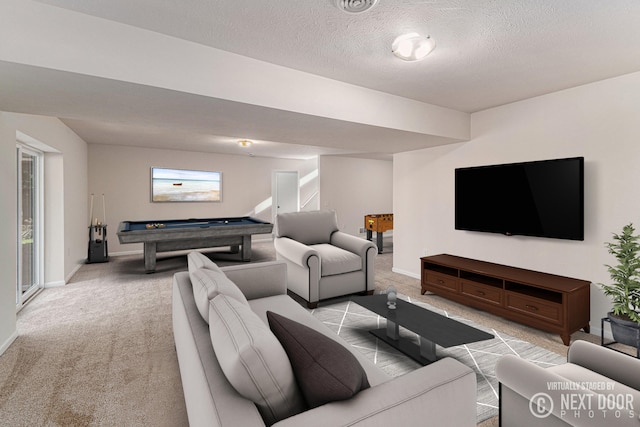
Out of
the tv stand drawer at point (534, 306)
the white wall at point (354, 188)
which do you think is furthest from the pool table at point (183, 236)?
the tv stand drawer at point (534, 306)

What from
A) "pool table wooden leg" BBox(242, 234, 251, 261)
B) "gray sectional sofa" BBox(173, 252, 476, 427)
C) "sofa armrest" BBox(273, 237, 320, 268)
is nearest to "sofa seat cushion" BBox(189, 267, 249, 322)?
"gray sectional sofa" BBox(173, 252, 476, 427)

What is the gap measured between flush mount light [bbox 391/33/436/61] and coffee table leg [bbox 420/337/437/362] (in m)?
2.10

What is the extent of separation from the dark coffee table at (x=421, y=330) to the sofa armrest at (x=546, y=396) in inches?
Result: 21.7

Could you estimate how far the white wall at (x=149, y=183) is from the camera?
20.8 ft

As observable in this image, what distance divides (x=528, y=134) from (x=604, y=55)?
1.09 m

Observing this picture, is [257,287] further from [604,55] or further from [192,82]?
[604,55]

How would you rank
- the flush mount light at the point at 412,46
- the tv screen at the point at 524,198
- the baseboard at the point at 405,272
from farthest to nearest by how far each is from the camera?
the baseboard at the point at 405,272
the tv screen at the point at 524,198
the flush mount light at the point at 412,46

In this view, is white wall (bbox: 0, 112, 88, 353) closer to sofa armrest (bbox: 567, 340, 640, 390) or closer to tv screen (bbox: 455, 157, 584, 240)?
sofa armrest (bbox: 567, 340, 640, 390)

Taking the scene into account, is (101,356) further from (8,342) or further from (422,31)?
(422,31)

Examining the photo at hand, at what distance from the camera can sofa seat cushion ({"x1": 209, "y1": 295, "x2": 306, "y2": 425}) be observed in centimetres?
93

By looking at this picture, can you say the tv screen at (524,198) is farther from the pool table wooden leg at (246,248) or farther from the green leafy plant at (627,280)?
the pool table wooden leg at (246,248)

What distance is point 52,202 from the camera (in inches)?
168

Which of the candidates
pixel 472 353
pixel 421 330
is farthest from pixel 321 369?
pixel 472 353

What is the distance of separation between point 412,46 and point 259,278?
2136 millimetres
